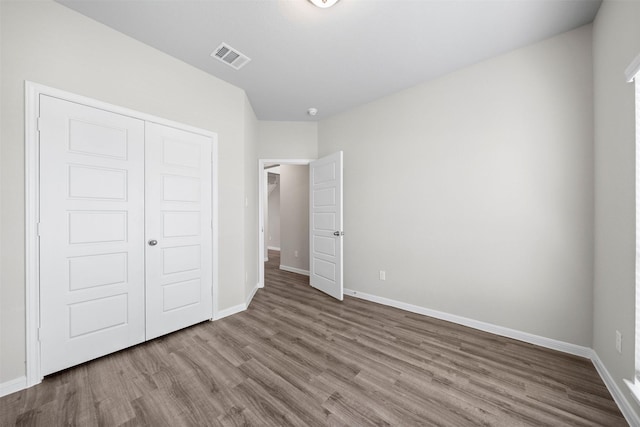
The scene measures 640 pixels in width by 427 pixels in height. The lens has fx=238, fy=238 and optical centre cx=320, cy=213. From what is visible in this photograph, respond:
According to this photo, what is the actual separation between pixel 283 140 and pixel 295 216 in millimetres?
1741

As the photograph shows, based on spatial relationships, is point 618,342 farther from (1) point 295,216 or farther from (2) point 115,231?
(1) point 295,216

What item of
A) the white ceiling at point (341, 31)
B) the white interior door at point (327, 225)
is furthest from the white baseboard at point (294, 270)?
the white ceiling at point (341, 31)

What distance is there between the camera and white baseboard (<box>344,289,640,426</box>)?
145 centimetres

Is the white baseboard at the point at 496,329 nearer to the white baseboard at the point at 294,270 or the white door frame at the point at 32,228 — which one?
the white baseboard at the point at 294,270

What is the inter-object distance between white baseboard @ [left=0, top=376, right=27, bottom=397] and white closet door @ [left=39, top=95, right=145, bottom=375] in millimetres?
107

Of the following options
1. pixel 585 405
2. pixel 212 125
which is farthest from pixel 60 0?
pixel 585 405

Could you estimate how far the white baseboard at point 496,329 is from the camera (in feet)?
6.81

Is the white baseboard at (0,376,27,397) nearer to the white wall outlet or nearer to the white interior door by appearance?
the white interior door

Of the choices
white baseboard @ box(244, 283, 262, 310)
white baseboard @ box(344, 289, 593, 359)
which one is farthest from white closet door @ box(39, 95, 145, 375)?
white baseboard @ box(344, 289, 593, 359)

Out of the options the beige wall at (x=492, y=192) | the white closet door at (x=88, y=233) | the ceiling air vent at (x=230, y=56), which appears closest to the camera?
the white closet door at (x=88, y=233)

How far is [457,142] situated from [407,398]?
2.51m

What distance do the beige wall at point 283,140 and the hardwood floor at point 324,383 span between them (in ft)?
8.92

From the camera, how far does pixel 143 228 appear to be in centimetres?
225

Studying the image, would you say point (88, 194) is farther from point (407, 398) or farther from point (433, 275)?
point (433, 275)
